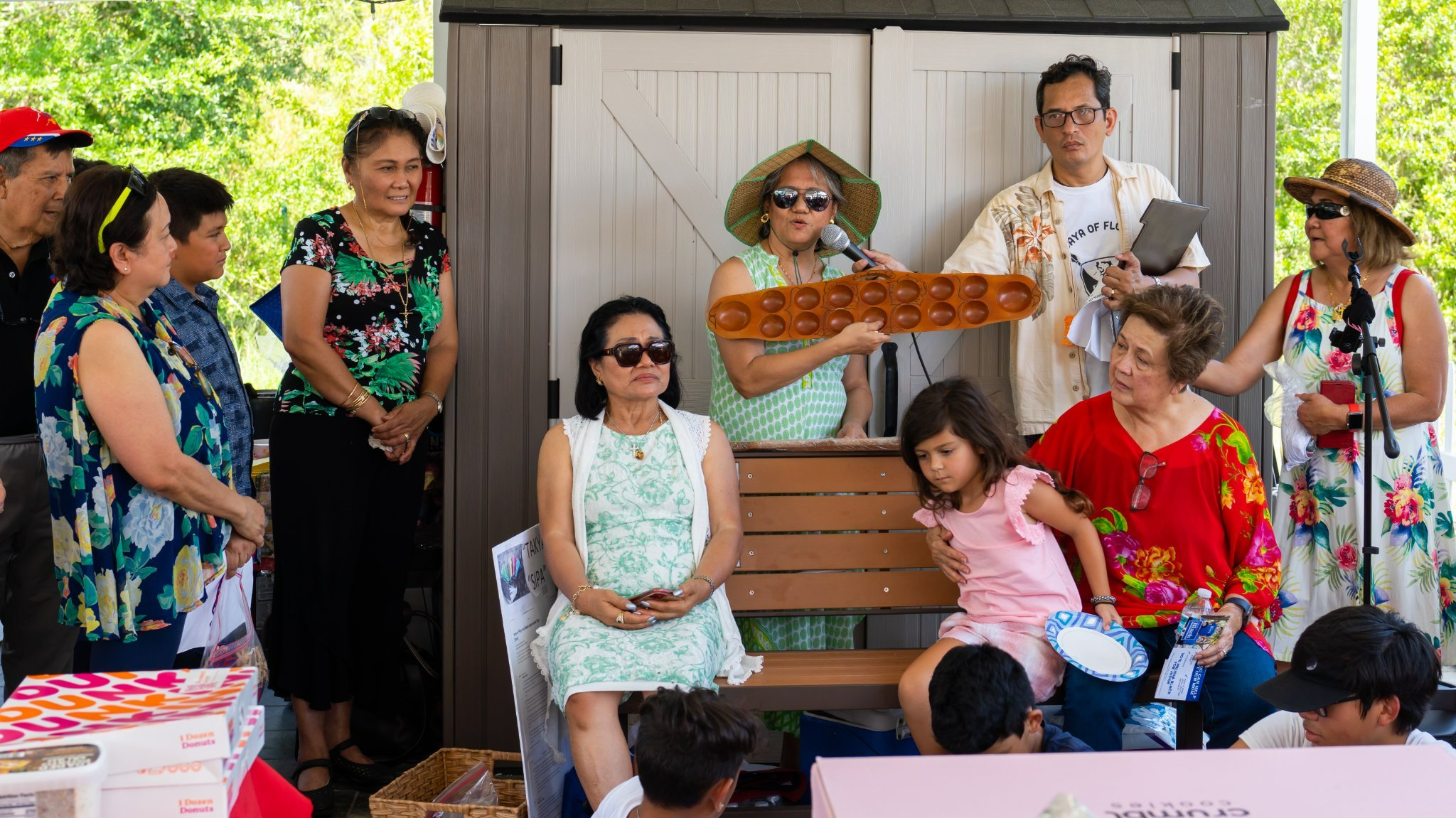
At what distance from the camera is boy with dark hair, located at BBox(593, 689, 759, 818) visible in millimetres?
2176

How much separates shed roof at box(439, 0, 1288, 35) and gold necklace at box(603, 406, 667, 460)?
1.41m

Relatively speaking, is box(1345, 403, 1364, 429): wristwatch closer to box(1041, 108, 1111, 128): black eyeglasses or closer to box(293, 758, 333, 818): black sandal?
box(1041, 108, 1111, 128): black eyeglasses

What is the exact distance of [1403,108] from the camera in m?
12.1

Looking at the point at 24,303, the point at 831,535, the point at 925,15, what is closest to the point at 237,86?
the point at 24,303

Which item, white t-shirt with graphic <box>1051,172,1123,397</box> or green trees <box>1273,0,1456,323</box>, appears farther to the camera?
green trees <box>1273,0,1456,323</box>

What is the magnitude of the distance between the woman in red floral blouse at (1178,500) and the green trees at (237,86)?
36.6 feet

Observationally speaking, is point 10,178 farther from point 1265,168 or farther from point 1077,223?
point 1265,168

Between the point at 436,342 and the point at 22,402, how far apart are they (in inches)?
43.7

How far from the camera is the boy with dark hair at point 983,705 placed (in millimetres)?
2289

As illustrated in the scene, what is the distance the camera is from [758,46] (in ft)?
13.4

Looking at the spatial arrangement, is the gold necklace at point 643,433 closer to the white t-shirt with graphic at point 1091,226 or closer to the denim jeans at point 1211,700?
the denim jeans at point 1211,700

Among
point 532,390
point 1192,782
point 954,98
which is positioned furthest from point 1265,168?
point 1192,782

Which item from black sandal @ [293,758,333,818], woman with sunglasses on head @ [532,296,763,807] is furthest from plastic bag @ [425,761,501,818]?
black sandal @ [293,758,333,818]

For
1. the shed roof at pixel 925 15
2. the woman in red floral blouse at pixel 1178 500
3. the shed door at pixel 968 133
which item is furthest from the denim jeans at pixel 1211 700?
the shed roof at pixel 925 15
